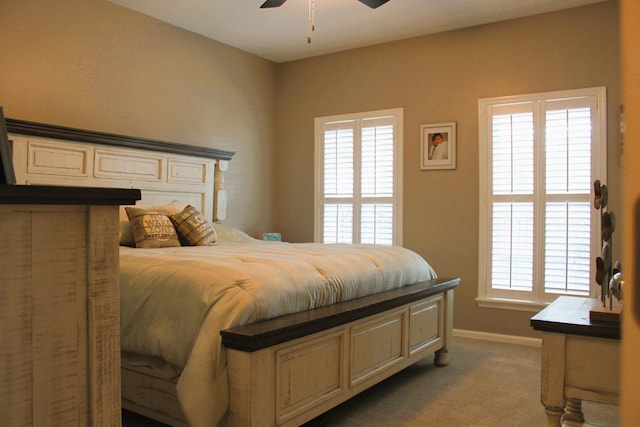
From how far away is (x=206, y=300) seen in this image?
85.4 inches

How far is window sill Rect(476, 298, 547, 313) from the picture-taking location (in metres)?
4.32

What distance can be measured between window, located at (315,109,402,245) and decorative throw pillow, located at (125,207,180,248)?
7.12 ft

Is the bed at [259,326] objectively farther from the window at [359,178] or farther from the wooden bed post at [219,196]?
the window at [359,178]

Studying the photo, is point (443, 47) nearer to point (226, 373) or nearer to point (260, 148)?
point (260, 148)

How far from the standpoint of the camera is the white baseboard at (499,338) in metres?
4.36

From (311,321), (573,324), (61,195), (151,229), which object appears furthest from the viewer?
(151,229)

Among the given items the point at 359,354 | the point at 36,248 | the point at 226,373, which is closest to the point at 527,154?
the point at 359,354

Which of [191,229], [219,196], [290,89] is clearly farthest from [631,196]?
[290,89]

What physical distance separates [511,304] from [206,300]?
313 centimetres

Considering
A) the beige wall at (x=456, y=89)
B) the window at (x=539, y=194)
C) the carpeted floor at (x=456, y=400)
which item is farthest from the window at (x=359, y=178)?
the carpeted floor at (x=456, y=400)

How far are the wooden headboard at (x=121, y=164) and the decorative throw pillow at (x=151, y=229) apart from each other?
54 cm

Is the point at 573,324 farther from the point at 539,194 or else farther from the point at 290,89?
the point at 290,89

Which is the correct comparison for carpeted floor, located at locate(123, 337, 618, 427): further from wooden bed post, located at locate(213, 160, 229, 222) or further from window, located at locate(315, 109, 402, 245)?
wooden bed post, located at locate(213, 160, 229, 222)

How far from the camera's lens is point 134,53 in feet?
14.4
